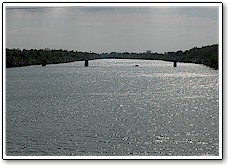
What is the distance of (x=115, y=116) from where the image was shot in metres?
7.16

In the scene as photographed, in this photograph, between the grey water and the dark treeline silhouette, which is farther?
the dark treeline silhouette

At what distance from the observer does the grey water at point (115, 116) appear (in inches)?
225

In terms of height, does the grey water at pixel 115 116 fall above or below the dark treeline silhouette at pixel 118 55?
below

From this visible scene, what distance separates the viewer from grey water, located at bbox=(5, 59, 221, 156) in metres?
5.71

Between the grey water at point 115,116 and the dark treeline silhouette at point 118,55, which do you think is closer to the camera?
the grey water at point 115,116

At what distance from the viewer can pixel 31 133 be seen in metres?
6.46

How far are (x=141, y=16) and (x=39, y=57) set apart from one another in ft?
5.34

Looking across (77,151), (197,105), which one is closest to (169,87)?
(197,105)

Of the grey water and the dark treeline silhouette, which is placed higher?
the dark treeline silhouette

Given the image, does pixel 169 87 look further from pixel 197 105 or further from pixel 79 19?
pixel 79 19

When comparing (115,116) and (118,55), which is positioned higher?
(118,55)

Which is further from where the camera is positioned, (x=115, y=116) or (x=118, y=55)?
(x=115, y=116)
